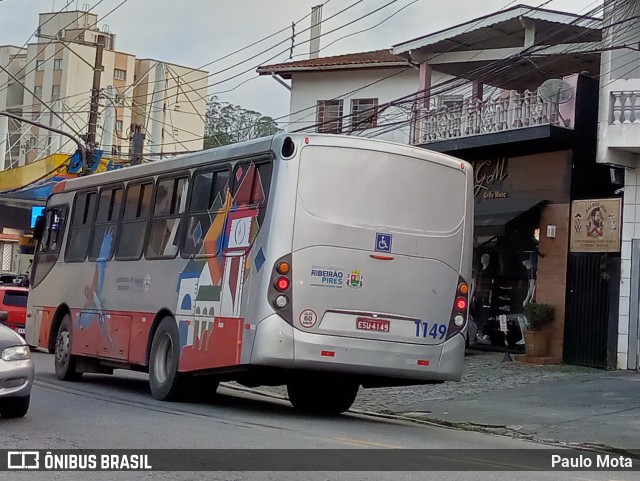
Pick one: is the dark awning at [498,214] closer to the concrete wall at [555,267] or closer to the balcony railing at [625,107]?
the concrete wall at [555,267]

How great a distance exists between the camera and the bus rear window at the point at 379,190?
11.8 meters

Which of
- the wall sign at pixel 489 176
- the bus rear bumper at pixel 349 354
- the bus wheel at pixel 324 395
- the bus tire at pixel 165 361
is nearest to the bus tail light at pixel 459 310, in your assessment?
the bus rear bumper at pixel 349 354

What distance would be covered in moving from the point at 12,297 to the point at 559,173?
1394 cm

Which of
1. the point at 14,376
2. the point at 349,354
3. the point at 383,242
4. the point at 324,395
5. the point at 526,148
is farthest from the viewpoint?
the point at 526,148

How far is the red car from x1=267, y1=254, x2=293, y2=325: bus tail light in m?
15.8

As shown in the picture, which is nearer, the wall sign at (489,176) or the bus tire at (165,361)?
the bus tire at (165,361)

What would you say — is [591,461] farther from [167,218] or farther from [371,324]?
[167,218]

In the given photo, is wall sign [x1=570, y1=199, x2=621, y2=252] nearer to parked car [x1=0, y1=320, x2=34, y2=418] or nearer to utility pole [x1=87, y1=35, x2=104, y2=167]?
parked car [x1=0, y1=320, x2=34, y2=418]

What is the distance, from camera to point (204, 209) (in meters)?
13.4

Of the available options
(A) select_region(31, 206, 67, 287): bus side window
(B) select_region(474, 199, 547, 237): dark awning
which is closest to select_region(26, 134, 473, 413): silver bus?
(A) select_region(31, 206, 67, 287): bus side window

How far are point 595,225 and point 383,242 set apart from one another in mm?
9607

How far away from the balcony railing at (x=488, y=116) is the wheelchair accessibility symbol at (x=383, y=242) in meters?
9.89

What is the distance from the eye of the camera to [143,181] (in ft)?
49.4

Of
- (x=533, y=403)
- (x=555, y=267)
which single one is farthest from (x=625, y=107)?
(x=533, y=403)
